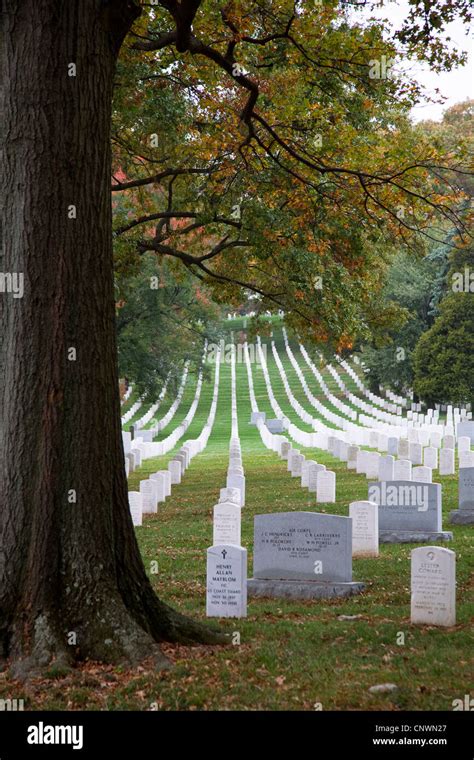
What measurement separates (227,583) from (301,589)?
1.65 meters

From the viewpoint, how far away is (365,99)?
17141mm

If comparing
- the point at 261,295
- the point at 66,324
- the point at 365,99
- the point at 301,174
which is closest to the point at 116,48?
the point at 66,324

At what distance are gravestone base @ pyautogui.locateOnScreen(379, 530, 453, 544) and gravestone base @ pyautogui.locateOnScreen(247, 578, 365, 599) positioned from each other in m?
3.96

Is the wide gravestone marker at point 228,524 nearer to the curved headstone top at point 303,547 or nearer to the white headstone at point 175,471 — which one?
the curved headstone top at point 303,547

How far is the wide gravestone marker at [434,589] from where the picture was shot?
376 inches

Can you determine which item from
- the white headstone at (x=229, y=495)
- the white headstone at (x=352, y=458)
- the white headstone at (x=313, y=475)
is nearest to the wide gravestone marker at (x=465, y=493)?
the white headstone at (x=229, y=495)

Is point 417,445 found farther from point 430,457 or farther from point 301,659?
point 301,659

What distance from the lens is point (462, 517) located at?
16938 mm

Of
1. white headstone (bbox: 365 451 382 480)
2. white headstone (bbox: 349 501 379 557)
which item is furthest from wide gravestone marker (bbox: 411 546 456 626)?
white headstone (bbox: 365 451 382 480)

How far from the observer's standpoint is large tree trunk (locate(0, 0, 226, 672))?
795 centimetres

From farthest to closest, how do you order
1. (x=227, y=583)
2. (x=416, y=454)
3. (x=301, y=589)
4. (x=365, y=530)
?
(x=416, y=454)
(x=365, y=530)
(x=301, y=589)
(x=227, y=583)

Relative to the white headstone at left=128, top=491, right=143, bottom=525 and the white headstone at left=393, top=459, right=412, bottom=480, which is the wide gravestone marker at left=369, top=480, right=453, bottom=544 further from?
the white headstone at left=393, top=459, right=412, bottom=480

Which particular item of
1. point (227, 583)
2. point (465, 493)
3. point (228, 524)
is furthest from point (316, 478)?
point (227, 583)

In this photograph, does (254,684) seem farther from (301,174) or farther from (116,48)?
(301,174)
